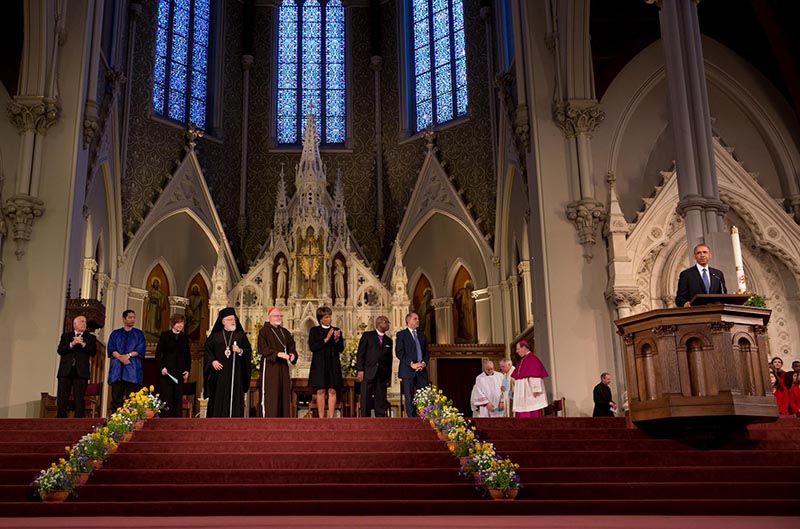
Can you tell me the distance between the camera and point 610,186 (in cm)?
1641

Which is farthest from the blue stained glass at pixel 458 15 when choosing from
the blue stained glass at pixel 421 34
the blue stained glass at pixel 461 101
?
the blue stained glass at pixel 461 101

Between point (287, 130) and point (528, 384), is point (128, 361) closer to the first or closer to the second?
point (528, 384)

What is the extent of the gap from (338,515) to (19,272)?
964 centimetres

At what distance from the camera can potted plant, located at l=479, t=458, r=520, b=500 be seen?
309 inches

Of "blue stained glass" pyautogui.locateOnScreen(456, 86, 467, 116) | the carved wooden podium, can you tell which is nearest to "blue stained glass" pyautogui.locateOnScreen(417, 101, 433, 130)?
"blue stained glass" pyautogui.locateOnScreen(456, 86, 467, 116)

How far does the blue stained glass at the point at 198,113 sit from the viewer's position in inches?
1006

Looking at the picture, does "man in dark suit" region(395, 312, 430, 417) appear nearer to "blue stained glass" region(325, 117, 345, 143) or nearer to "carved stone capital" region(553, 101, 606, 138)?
"carved stone capital" region(553, 101, 606, 138)

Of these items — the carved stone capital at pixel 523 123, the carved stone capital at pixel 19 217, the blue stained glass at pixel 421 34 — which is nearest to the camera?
the carved stone capital at pixel 19 217

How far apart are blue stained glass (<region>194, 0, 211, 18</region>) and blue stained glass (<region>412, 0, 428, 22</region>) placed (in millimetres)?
6087

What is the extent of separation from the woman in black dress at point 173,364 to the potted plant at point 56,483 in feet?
14.3

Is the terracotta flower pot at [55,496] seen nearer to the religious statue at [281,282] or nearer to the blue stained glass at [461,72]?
the religious statue at [281,282]

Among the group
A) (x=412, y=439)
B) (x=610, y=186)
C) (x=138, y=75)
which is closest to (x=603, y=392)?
(x=610, y=186)

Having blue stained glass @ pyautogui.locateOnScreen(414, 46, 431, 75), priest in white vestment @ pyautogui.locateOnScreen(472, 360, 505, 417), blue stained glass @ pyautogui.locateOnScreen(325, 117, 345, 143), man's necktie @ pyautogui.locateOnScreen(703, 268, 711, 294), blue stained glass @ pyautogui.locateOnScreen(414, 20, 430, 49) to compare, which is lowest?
priest in white vestment @ pyautogui.locateOnScreen(472, 360, 505, 417)

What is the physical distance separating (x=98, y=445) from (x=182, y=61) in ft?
62.1
